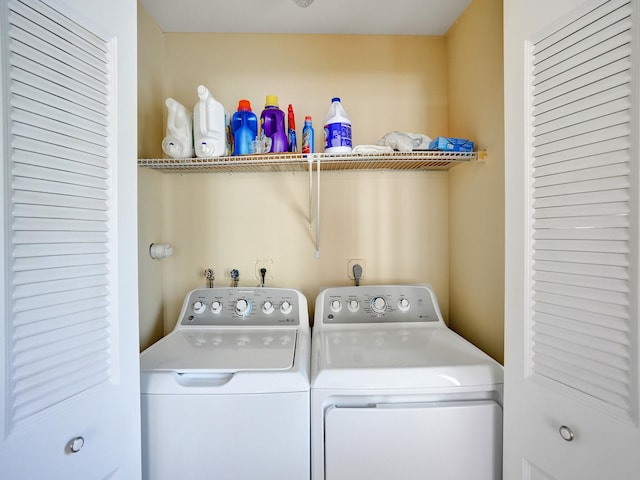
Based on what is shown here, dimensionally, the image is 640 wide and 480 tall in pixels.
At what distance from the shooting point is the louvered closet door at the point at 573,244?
0.65 meters

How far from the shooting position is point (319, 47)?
180cm

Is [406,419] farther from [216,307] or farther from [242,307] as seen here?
[216,307]

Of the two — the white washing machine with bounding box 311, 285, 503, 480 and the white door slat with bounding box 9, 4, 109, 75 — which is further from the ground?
the white door slat with bounding box 9, 4, 109, 75

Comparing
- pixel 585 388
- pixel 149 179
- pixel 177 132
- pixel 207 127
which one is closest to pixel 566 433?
pixel 585 388

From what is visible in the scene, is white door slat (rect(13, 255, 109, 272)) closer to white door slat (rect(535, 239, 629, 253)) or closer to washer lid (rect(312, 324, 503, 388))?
washer lid (rect(312, 324, 503, 388))

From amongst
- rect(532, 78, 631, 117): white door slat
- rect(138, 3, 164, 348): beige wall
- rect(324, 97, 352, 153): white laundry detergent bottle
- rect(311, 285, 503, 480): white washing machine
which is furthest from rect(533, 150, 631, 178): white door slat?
rect(138, 3, 164, 348): beige wall

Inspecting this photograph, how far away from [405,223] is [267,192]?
922mm

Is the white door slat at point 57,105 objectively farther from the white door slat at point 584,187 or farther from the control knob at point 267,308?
the white door slat at point 584,187

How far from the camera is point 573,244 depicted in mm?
758

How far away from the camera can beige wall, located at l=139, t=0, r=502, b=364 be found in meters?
1.79

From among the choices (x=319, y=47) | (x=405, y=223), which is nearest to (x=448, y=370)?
(x=405, y=223)

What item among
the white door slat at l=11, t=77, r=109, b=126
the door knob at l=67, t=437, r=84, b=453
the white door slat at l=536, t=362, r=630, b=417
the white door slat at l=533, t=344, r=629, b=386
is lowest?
the door knob at l=67, t=437, r=84, b=453

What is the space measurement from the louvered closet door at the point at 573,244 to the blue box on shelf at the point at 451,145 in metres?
0.47

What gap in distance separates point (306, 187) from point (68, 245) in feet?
4.16
